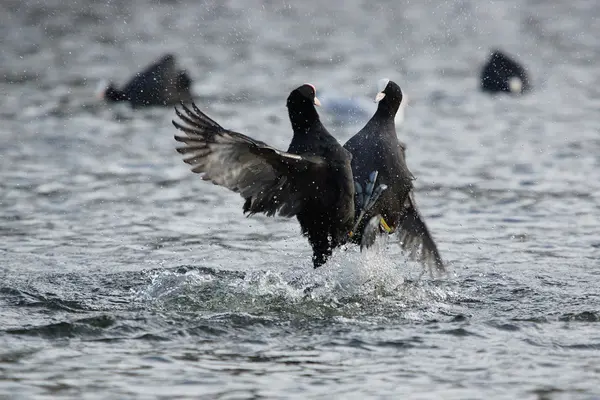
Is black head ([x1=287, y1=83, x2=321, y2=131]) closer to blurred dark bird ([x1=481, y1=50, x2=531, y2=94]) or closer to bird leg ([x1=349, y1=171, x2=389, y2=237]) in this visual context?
bird leg ([x1=349, y1=171, x2=389, y2=237])

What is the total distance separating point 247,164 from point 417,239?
57.8 inches

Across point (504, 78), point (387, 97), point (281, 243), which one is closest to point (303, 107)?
point (387, 97)

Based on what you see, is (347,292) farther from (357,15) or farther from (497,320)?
(357,15)

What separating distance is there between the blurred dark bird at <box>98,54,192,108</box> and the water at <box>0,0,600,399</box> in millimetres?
155

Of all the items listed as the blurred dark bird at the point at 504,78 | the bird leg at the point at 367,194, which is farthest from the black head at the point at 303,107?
the blurred dark bird at the point at 504,78

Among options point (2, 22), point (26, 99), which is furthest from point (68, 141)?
point (2, 22)

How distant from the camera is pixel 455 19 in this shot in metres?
17.5

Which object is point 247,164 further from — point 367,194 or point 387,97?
point 387,97

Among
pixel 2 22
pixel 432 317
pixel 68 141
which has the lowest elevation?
pixel 432 317

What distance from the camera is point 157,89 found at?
11688mm

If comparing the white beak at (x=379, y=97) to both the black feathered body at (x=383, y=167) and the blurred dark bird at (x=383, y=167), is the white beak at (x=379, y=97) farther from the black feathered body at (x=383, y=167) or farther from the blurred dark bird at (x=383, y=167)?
the black feathered body at (x=383, y=167)

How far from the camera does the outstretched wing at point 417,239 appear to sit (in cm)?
651

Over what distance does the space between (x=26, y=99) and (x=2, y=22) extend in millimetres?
4699

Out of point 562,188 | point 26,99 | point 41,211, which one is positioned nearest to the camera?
point 41,211
